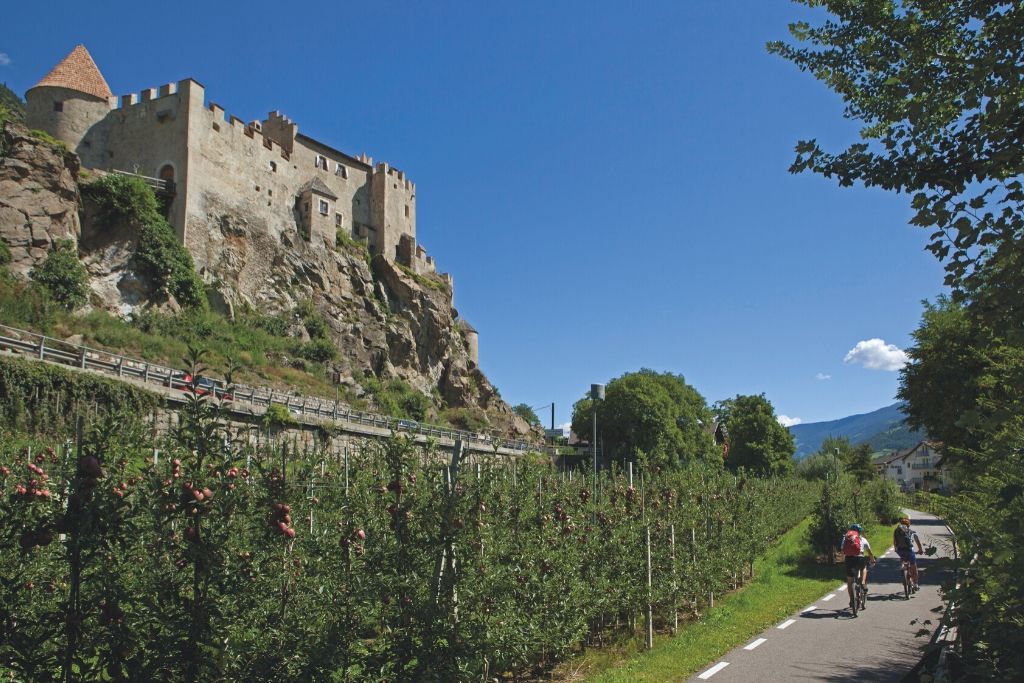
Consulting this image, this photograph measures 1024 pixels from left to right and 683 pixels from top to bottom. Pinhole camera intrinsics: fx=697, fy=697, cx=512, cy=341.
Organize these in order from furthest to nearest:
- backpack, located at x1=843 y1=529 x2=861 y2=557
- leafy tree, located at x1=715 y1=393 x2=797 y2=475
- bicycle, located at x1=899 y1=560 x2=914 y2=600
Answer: leafy tree, located at x1=715 y1=393 x2=797 y2=475 < bicycle, located at x1=899 y1=560 x2=914 y2=600 < backpack, located at x1=843 y1=529 x2=861 y2=557

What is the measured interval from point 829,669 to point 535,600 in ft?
13.1

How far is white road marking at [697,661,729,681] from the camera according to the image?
8781 millimetres

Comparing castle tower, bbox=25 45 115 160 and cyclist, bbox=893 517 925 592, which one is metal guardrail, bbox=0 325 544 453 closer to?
cyclist, bbox=893 517 925 592

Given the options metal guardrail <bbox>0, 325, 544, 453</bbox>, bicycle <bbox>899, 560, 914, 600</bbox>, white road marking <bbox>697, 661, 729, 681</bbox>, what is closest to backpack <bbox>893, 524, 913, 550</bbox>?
bicycle <bbox>899, 560, 914, 600</bbox>

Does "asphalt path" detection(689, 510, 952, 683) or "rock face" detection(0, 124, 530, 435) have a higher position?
"rock face" detection(0, 124, 530, 435)

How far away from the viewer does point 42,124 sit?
141 feet

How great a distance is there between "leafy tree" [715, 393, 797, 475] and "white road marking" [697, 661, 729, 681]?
60.1 meters

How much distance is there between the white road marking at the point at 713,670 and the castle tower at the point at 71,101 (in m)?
48.2

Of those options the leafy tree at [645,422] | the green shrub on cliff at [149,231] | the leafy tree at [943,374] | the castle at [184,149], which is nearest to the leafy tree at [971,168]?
the leafy tree at [943,374]

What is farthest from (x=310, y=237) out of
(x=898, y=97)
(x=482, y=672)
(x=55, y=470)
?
(x=898, y=97)

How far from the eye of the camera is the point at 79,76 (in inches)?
1757

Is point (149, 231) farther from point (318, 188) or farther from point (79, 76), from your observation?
point (318, 188)

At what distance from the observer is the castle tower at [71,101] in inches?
1692

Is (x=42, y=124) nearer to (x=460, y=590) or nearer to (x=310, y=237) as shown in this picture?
(x=310, y=237)
